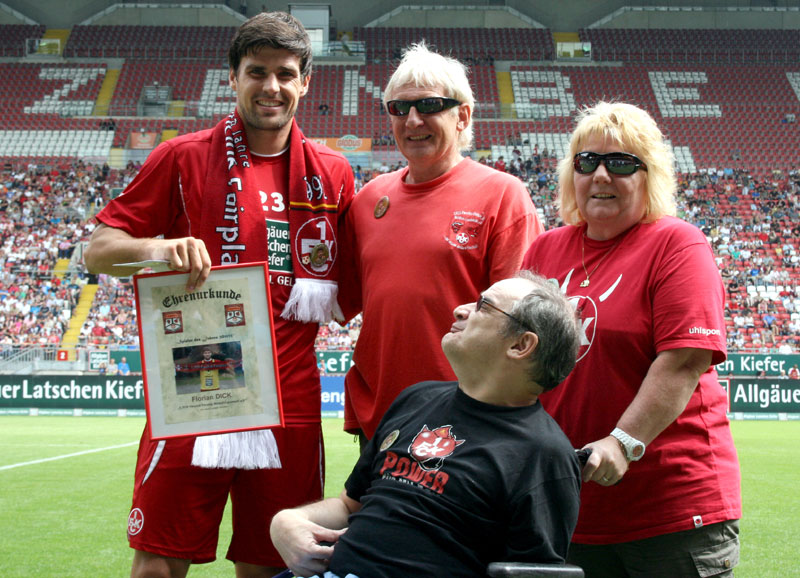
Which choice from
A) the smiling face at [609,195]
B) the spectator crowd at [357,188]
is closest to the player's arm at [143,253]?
the smiling face at [609,195]

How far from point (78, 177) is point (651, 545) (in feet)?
112

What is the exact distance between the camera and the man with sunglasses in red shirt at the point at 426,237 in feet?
10.3

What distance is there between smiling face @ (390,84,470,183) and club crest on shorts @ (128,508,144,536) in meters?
1.69

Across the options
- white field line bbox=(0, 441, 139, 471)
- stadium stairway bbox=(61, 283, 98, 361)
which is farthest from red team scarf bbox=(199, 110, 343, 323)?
stadium stairway bbox=(61, 283, 98, 361)

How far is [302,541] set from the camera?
2.38m

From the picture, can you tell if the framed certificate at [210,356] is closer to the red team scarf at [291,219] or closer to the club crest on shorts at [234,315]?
the club crest on shorts at [234,315]

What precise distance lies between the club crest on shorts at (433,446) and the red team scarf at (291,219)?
107 centimetres

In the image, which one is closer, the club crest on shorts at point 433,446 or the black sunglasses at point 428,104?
the club crest on shorts at point 433,446

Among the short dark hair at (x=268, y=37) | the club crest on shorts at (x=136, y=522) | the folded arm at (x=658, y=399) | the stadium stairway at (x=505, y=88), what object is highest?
the stadium stairway at (x=505, y=88)

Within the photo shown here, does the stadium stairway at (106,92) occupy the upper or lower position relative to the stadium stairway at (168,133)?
upper

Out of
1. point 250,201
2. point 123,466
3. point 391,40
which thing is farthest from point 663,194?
point 391,40

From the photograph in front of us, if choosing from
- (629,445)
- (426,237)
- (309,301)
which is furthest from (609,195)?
(309,301)

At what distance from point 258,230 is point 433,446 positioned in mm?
1350

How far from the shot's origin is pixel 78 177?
33.3m
